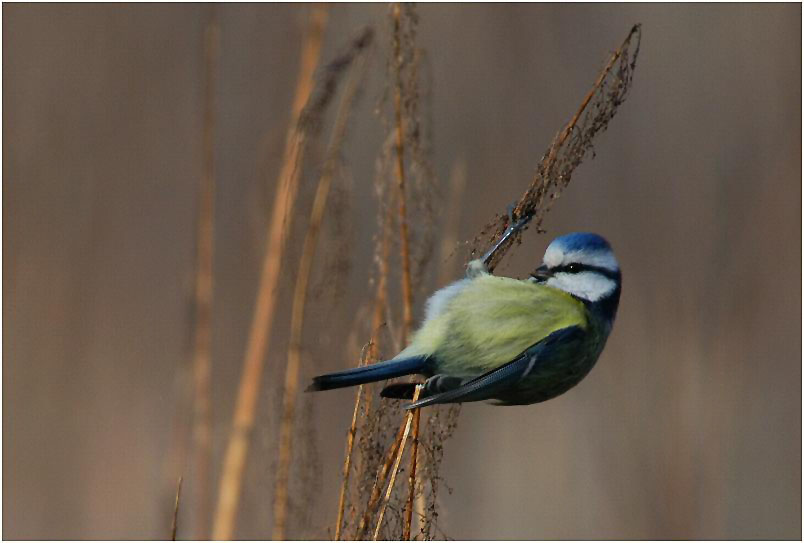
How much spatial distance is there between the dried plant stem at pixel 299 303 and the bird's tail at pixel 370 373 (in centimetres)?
21

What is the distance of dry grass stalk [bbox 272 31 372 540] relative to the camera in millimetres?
1488

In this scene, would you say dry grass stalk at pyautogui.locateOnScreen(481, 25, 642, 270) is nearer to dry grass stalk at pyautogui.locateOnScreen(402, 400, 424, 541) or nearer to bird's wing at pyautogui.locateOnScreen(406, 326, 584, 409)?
bird's wing at pyautogui.locateOnScreen(406, 326, 584, 409)

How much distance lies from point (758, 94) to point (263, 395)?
2.04 metres

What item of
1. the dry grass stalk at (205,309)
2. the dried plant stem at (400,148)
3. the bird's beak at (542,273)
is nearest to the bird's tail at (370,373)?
the dried plant stem at (400,148)

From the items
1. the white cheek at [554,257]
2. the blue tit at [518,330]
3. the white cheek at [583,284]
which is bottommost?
the blue tit at [518,330]

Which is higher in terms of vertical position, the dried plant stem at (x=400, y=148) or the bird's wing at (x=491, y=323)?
the dried plant stem at (x=400, y=148)

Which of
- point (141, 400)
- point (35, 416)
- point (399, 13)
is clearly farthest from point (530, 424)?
point (399, 13)

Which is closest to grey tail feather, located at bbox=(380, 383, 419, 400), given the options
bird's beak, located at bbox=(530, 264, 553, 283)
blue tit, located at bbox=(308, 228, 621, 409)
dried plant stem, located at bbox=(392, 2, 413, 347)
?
blue tit, located at bbox=(308, 228, 621, 409)

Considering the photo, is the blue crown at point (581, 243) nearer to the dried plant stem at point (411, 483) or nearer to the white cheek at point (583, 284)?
the white cheek at point (583, 284)

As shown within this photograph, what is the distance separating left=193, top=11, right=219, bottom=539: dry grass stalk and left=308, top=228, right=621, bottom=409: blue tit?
47 cm

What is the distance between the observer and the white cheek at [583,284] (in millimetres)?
1584

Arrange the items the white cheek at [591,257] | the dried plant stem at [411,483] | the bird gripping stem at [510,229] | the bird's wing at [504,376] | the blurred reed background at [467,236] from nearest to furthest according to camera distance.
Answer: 1. the dried plant stem at [411,483]
2. the bird's wing at [504,376]
3. the bird gripping stem at [510,229]
4. the white cheek at [591,257]
5. the blurred reed background at [467,236]

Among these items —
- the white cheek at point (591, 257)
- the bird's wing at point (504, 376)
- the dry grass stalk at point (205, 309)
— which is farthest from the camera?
the dry grass stalk at point (205, 309)

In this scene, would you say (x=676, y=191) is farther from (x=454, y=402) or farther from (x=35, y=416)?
(x=35, y=416)
